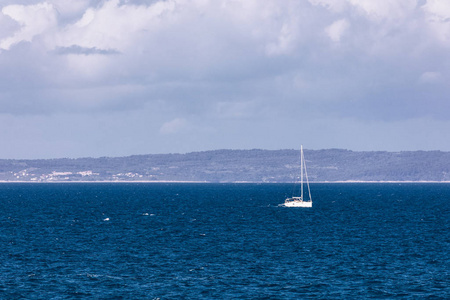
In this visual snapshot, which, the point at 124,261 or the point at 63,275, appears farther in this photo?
the point at 124,261

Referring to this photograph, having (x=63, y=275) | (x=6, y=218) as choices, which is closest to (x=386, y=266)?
(x=63, y=275)

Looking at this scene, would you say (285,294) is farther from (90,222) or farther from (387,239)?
(90,222)

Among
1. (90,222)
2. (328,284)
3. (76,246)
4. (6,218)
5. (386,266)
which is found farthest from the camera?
(6,218)

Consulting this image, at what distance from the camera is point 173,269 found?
69188mm

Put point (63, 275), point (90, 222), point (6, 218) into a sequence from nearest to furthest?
point (63, 275)
point (90, 222)
point (6, 218)

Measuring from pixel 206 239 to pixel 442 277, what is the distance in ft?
126

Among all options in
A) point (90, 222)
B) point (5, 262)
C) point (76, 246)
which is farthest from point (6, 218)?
point (5, 262)

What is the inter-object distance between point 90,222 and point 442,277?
246 feet

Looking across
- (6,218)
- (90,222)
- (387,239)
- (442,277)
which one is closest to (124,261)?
(442,277)

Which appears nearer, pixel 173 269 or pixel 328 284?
pixel 328 284

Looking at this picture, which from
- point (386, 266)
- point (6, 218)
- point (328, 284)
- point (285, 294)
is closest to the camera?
point (285, 294)

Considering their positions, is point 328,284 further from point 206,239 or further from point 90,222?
point 90,222

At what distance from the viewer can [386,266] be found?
70.8 m

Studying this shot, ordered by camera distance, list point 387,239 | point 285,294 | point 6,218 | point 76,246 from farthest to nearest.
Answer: point 6,218 < point 387,239 < point 76,246 < point 285,294
